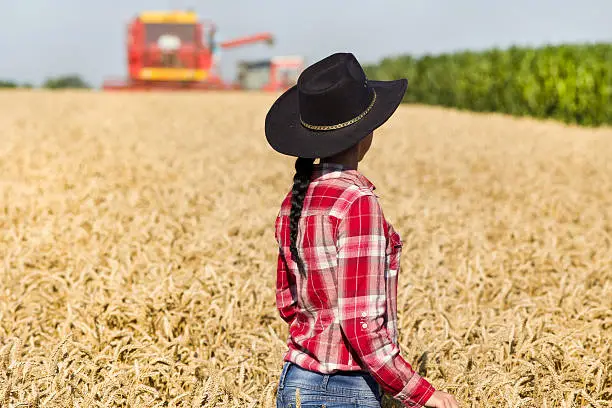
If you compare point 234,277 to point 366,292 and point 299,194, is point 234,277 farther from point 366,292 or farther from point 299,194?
point 366,292

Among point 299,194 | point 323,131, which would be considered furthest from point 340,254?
point 323,131

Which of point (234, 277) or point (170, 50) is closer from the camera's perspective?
point (234, 277)

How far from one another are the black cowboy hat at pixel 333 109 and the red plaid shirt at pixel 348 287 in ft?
0.34

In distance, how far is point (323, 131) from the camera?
7.45 ft

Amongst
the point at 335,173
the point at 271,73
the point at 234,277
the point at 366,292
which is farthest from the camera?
the point at 271,73

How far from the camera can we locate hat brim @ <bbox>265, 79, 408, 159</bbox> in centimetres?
222

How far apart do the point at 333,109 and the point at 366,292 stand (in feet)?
1.77

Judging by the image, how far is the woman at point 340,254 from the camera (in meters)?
2.18

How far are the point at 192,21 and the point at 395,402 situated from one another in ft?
75.0

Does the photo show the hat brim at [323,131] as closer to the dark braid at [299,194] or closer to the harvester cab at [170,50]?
the dark braid at [299,194]

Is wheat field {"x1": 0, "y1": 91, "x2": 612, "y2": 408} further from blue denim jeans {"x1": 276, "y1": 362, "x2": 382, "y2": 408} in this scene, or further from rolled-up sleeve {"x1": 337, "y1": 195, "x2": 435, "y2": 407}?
rolled-up sleeve {"x1": 337, "y1": 195, "x2": 435, "y2": 407}

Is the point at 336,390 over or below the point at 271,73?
below

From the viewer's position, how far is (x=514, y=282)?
4930 millimetres

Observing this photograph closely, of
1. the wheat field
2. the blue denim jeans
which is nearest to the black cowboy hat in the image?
the blue denim jeans
